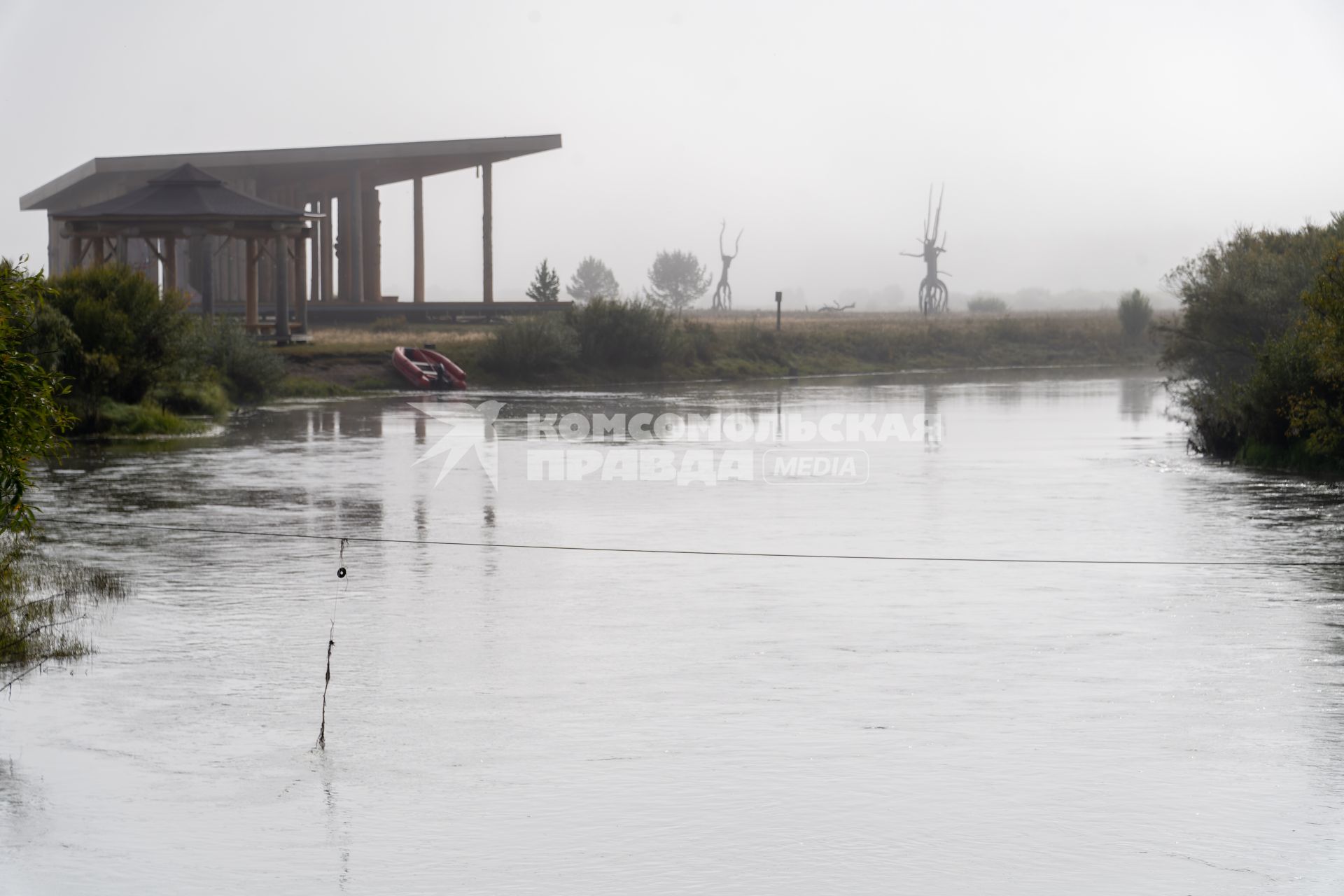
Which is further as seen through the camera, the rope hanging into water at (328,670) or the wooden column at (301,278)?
the wooden column at (301,278)

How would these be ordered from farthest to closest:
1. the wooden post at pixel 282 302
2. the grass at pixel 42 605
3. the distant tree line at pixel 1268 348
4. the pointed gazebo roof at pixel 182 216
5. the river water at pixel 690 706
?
the wooden post at pixel 282 302 → the pointed gazebo roof at pixel 182 216 → the distant tree line at pixel 1268 348 → the grass at pixel 42 605 → the river water at pixel 690 706

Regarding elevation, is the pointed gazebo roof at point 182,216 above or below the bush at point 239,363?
above

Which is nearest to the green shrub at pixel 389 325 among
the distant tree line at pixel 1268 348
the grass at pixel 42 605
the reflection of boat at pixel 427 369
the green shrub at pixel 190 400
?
the reflection of boat at pixel 427 369

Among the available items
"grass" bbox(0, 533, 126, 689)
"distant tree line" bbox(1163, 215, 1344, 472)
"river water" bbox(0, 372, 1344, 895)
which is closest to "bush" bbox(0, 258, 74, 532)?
"river water" bbox(0, 372, 1344, 895)

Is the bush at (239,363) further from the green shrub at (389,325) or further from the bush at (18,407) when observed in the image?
the bush at (18,407)

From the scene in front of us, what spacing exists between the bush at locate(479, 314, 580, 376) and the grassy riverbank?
44 millimetres

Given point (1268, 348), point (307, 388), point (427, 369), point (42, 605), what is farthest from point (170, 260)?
point (42, 605)

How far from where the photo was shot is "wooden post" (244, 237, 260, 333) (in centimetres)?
4900

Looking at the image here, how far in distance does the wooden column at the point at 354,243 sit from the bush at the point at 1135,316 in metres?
41.3

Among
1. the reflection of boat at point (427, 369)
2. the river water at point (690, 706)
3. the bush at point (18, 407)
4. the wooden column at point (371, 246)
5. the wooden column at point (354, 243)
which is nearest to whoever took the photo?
the river water at point (690, 706)

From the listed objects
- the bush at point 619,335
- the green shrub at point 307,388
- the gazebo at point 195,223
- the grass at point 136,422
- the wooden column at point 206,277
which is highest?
the gazebo at point 195,223

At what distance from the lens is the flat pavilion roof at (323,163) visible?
60.8m

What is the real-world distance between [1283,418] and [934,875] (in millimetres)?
20875

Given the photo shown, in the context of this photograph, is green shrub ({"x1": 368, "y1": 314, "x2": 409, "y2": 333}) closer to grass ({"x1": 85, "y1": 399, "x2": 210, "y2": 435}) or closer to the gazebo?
the gazebo
